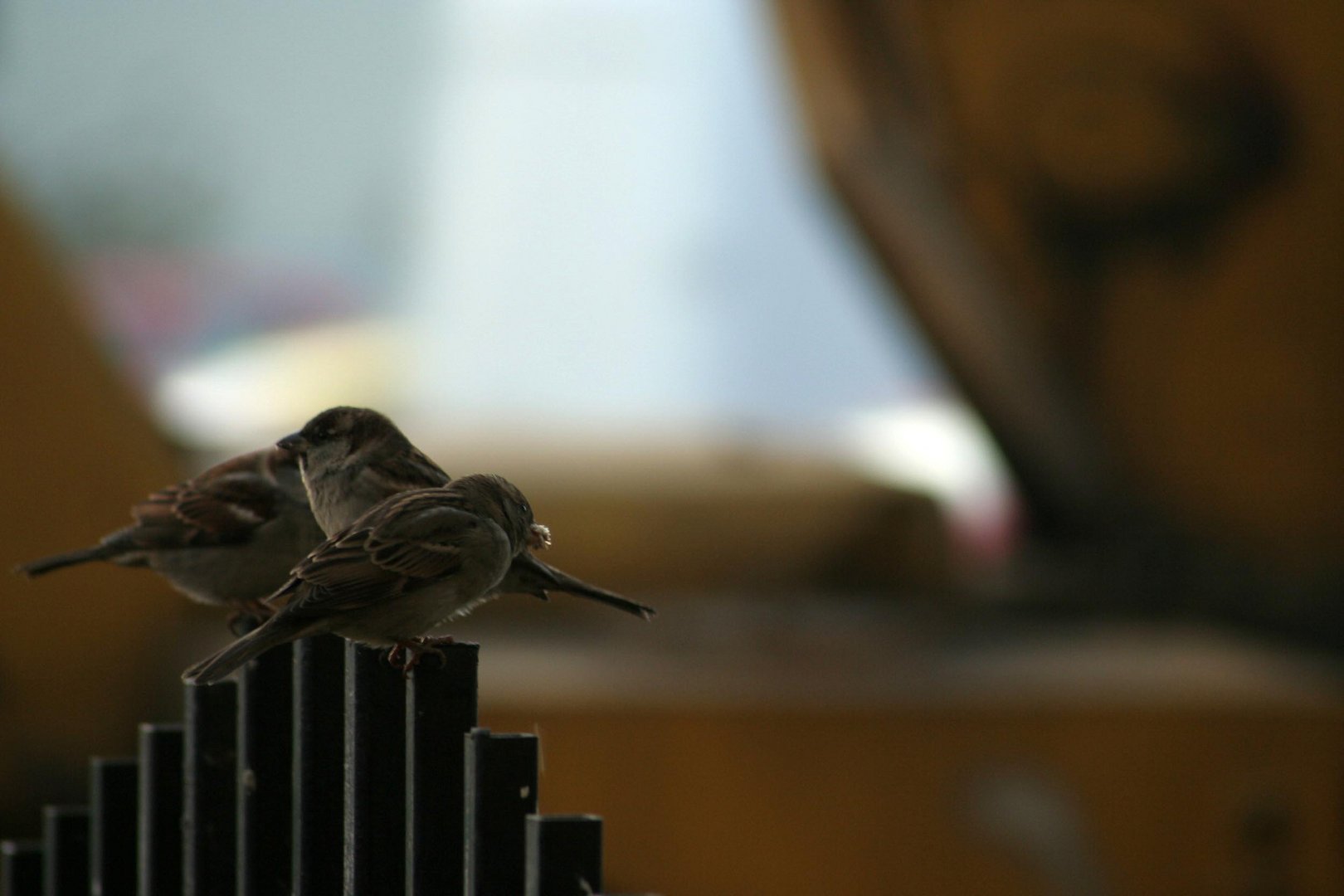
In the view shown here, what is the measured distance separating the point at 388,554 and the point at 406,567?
0.07 feet

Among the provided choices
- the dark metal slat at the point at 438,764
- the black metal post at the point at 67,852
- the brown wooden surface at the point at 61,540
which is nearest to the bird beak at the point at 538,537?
the dark metal slat at the point at 438,764

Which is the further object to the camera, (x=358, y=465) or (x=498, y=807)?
(x=358, y=465)

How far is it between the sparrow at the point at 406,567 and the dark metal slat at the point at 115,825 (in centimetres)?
78

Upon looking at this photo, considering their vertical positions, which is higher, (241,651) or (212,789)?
(241,651)

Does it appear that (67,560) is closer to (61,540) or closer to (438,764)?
(438,764)

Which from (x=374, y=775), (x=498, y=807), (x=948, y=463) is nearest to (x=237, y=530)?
(x=374, y=775)

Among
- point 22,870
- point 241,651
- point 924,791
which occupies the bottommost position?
point 924,791

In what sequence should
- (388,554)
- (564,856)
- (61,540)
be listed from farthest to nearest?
(61,540) → (388,554) → (564,856)

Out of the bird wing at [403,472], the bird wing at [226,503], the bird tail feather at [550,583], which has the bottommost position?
the bird tail feather at [550,583]

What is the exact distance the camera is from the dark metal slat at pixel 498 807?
5.27 ft

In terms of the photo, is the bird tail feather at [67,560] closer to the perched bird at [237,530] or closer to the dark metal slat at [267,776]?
the perched bird at [237,530]

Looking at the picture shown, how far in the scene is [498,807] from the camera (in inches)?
63.5

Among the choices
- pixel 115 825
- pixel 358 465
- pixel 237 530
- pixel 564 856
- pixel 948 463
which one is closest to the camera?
pixel 564 856

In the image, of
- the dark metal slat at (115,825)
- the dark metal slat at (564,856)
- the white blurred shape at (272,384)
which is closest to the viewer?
the dark metal slat at (564,856)
